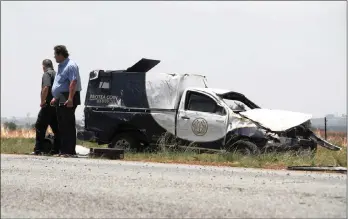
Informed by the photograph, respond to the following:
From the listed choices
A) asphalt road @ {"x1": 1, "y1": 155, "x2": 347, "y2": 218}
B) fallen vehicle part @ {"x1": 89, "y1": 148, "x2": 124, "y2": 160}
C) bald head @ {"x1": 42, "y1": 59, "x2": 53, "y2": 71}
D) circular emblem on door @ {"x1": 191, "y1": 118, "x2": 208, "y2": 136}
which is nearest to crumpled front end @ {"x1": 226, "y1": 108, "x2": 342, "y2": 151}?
circular emblem on door @ {"x1": 191, "y1": 118, "x2": 208, "y2": 136}

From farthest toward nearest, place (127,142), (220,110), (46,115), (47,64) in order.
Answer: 1. (127,142)
2. (220,110)
3. (46,115)
4. (47,64)

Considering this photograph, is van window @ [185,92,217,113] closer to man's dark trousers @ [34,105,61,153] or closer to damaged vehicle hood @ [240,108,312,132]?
damaged vehicle hood @ [240,108,312,132]

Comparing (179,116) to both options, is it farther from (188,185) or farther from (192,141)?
(188,185)

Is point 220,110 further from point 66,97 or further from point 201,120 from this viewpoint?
point 66,97

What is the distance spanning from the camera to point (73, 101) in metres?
11.1

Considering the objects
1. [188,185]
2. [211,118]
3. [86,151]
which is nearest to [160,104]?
[211,118]

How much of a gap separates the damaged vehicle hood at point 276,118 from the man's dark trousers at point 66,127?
170 inches

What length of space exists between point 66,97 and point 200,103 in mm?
4137

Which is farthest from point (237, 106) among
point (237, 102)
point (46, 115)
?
point (46, 115)

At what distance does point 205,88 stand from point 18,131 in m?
9.68

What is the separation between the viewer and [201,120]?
14008 mm

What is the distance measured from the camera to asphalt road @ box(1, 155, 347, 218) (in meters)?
5.54

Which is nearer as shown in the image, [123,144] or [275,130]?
[275,130]

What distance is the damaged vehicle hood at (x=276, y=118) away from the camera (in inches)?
515
